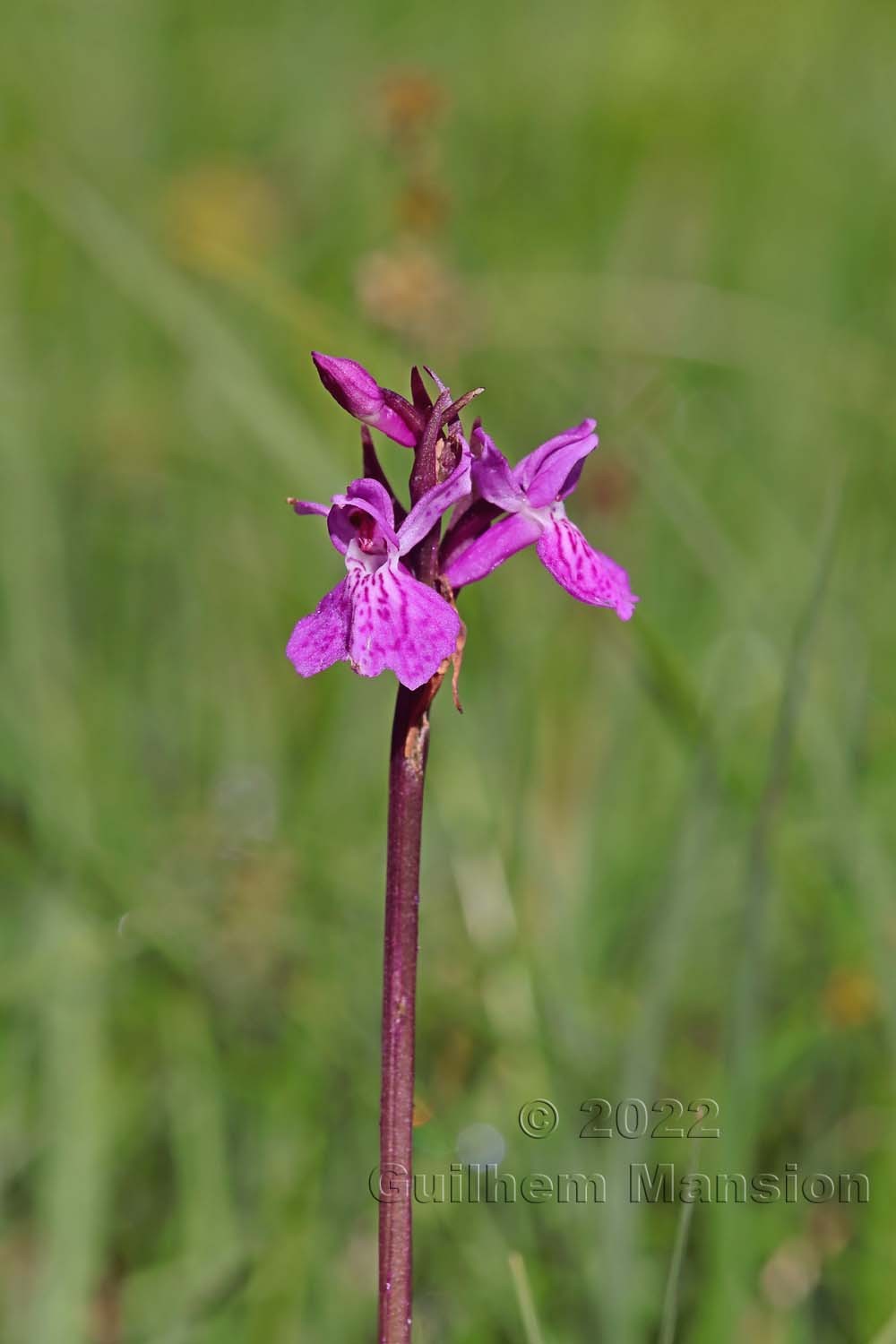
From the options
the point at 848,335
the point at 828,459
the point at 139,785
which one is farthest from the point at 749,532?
the point at 139,785

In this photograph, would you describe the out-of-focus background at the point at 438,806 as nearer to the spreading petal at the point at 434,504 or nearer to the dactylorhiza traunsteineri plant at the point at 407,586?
the dactylorhiza traunsteineri plant at the point at 407,586

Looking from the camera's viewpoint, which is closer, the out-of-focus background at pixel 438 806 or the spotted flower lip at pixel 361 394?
the spotted flower lip at pixel 361 394

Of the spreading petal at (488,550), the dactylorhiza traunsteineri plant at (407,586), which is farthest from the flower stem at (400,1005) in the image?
the spreading petal at (488,550)

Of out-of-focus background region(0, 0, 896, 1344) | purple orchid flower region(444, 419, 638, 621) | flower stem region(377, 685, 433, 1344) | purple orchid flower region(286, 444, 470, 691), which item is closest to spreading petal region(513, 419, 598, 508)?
purple orchid flower region(444, 419, 638, 621)

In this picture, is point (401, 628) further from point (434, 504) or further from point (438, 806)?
point (438, 806)

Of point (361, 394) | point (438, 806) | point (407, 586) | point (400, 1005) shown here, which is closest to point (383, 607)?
point (407, 586)

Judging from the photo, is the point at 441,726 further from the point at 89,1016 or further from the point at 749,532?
the point at 749,532

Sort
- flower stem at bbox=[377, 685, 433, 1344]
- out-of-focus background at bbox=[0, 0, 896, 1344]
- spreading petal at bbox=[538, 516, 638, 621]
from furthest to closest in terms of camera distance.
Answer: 1. out-of-focus background at bbox=[0, 0, 896, 1344]
2. spreading petal at bbox=[538, 516, 638, 621]
3. flower stem at bbox=[377, 685, 433, 1344]

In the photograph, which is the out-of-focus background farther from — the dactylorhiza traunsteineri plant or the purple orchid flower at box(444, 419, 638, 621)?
the purple orchid flower at box(444, 419, 638, 621)
